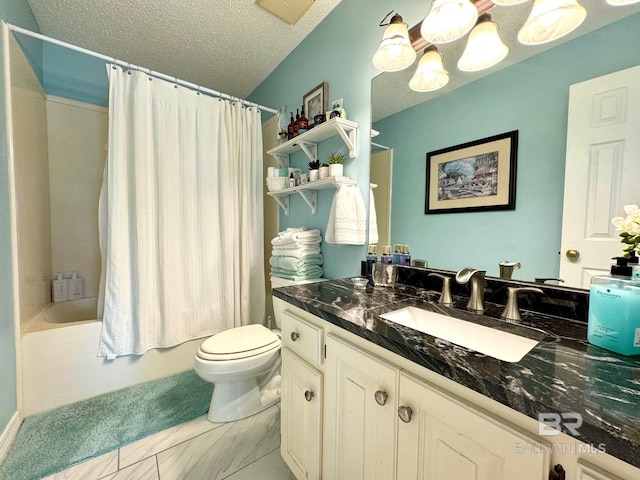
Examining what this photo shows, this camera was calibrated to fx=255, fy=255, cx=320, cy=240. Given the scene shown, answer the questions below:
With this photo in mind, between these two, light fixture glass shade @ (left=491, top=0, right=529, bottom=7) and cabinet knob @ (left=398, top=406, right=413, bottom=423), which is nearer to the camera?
cabinet knob @ (left=398, top=406, right=413, bottom=423)

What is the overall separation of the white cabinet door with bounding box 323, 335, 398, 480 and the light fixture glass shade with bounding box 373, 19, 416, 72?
121cm

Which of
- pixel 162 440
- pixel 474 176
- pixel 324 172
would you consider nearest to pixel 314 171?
pixel 324 172

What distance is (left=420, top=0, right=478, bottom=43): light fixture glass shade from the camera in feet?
3.12

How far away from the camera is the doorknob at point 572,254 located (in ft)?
2.57

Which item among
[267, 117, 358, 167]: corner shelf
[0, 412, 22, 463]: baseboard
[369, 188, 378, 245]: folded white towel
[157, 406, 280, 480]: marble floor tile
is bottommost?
[157, 406, 280, 480]: marble floor tile

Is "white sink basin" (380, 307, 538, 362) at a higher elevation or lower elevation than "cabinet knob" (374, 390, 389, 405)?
higher

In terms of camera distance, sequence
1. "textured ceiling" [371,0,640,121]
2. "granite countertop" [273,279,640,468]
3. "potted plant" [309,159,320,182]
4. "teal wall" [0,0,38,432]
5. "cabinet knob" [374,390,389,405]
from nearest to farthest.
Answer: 1. "granite countertop" [273,279,640,468]
2. "cabinet knob" [374,390,389,405]
3. "textured ceiling" [371,0,640,121]
4. "teal wall" [0,0,38,432]
5. "potted plant" [309,159,320,182]

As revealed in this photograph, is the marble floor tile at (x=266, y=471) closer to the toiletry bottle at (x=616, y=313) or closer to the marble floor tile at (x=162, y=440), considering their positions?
the marble floor tile at (x=162, y=440)

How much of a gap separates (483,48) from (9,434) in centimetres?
271

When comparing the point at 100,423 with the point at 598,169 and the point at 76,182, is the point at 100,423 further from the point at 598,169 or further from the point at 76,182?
the point at 598,169

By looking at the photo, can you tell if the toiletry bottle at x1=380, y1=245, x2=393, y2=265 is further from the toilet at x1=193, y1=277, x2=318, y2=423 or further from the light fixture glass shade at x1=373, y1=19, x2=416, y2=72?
the light fixture glass shade at x1=373, y1=19, x2=416, y2=72

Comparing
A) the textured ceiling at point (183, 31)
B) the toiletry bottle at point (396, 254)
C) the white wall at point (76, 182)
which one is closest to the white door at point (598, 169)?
the toiletry bottle at point (396, 254)

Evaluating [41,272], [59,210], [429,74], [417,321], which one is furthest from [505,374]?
[59,210]

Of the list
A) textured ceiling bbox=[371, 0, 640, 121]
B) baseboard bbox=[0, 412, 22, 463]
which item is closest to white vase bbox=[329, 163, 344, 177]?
textured ceiling bbox=[371, 0, 640, 121]
